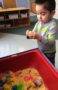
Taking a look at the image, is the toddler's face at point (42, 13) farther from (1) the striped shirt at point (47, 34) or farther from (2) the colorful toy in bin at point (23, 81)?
(2) the colorful toy in bin at point (23, 81)

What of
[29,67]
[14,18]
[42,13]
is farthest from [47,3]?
[14,18]

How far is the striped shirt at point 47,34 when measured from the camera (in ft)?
2.58

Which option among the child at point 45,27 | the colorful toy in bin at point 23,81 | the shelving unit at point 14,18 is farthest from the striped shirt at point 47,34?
the shelving unit at point 14,18

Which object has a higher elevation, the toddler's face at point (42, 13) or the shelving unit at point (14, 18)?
the toddler's face at point (42, 13)

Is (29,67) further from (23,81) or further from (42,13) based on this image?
(42,13)

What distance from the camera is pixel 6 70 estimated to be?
0.82m

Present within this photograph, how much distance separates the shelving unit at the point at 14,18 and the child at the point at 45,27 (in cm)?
138

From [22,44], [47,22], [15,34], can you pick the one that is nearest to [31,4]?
[15,34]

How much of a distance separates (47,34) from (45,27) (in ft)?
0.12

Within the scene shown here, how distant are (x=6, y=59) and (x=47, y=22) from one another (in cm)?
26

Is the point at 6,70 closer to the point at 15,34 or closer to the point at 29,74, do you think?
the point at 29,74

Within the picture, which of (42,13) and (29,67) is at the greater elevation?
(42,13)

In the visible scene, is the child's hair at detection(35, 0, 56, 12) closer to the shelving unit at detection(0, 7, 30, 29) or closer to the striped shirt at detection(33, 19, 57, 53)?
the striped shirt at detection(33, 19, 57, 53)

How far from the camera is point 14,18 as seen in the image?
226cm
